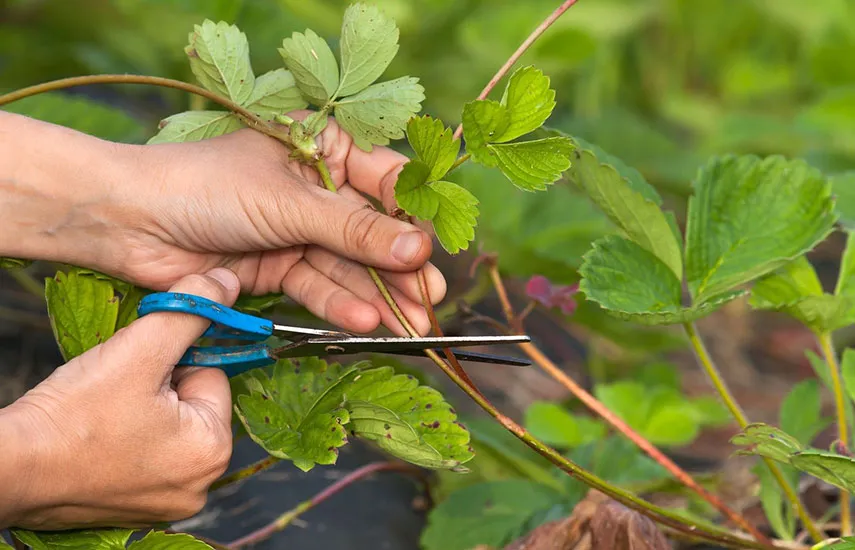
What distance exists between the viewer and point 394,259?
93 centimetres

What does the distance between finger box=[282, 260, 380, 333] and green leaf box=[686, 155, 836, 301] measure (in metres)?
0.39

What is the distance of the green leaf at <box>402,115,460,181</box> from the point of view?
89 centimetres

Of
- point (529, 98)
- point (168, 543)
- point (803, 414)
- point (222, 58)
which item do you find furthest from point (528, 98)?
point (803, 414)

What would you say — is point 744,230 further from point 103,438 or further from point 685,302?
point 685,302

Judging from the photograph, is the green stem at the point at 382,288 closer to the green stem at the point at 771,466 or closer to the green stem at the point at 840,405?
the green stem at the point at 771,466

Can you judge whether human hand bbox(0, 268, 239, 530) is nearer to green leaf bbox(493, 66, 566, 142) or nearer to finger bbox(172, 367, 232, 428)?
finger bbox(172, 367, 232, 428)

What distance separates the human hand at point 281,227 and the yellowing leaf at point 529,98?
5.9 inches

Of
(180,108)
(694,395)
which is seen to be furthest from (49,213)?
(694,395)

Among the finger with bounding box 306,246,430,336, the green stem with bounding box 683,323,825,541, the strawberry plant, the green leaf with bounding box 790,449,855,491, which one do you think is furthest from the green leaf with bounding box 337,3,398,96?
the green leaf with bounding box 790,449,855,491

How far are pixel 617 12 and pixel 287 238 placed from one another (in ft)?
7.05

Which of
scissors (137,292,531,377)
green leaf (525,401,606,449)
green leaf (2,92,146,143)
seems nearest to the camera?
scissors (137,292,531,377)

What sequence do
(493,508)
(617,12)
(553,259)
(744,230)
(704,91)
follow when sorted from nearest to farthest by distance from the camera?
(744,230) < (493,508) < (553,259) < (617,12) < (704,91)

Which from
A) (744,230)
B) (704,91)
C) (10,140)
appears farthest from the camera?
(704,91)

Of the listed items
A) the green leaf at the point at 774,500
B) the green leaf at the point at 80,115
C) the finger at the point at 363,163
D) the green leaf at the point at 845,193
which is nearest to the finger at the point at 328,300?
the finger at the point at 363,163
